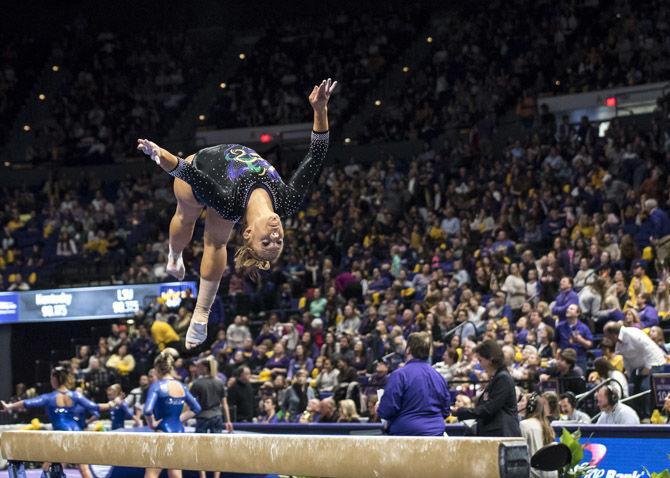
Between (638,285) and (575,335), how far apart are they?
975 millimetres

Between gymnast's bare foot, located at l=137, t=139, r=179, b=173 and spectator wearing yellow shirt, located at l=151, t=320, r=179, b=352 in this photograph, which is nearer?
gymnast's bare foot, located at l=137, t=139, r=179, b=173

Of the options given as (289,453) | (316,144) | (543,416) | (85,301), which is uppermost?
(316,144)

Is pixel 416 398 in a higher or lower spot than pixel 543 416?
higher

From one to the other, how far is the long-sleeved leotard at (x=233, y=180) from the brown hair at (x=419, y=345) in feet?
5.64

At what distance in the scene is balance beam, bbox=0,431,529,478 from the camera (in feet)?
14.0

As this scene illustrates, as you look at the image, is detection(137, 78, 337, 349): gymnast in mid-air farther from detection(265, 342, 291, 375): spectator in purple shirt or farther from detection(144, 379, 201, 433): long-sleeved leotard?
detection(265, 342, 291, 375): spectator in purple shirt

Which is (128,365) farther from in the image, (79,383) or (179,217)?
(179,217)

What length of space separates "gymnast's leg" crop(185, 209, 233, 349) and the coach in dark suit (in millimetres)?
2053

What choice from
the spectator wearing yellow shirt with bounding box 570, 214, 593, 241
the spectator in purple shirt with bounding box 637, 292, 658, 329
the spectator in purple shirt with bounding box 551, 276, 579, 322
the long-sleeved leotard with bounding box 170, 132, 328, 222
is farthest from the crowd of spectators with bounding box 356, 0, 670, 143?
the long-sleeved leotard with bounding box 170, 132, 328, 222

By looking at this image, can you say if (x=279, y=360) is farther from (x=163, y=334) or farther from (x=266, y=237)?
(x=266, y=237)

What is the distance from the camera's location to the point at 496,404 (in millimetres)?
7121

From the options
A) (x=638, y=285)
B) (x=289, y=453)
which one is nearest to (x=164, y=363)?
(x=289, y=453)

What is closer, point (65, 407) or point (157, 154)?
point (157, 154)

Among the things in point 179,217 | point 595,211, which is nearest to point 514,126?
point 595,211
